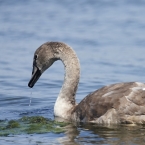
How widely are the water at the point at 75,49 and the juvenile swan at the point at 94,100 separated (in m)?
0.21

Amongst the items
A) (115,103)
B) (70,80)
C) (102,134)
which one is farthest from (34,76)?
(102,134)

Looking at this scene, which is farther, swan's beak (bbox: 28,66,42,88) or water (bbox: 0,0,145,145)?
swan's beak (bbox: 28,66,42,88)

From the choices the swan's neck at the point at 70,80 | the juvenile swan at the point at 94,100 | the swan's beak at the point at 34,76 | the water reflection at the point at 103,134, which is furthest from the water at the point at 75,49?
the swan's beak at the point at 34,76

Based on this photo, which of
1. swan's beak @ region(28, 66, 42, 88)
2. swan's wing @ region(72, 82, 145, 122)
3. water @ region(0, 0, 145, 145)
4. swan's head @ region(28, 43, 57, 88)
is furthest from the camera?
swan's beak @ region(28, 66, 42, 88)

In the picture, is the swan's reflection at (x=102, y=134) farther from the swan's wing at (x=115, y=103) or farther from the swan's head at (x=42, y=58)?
the swan's head at (x=42, y=58)

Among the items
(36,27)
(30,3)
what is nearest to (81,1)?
(30,3)

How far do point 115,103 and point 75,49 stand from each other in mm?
6194

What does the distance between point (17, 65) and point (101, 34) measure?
334 centimetres

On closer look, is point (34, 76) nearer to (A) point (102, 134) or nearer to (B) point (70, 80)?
(B) point (70, 80)

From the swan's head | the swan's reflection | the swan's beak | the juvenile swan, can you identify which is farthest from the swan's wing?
the swan's beak

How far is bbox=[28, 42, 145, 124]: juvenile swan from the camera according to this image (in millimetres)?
11891

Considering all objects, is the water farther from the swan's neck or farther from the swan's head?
the swan's head

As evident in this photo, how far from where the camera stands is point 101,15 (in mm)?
21734

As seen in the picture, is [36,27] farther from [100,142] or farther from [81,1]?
[100,142]
